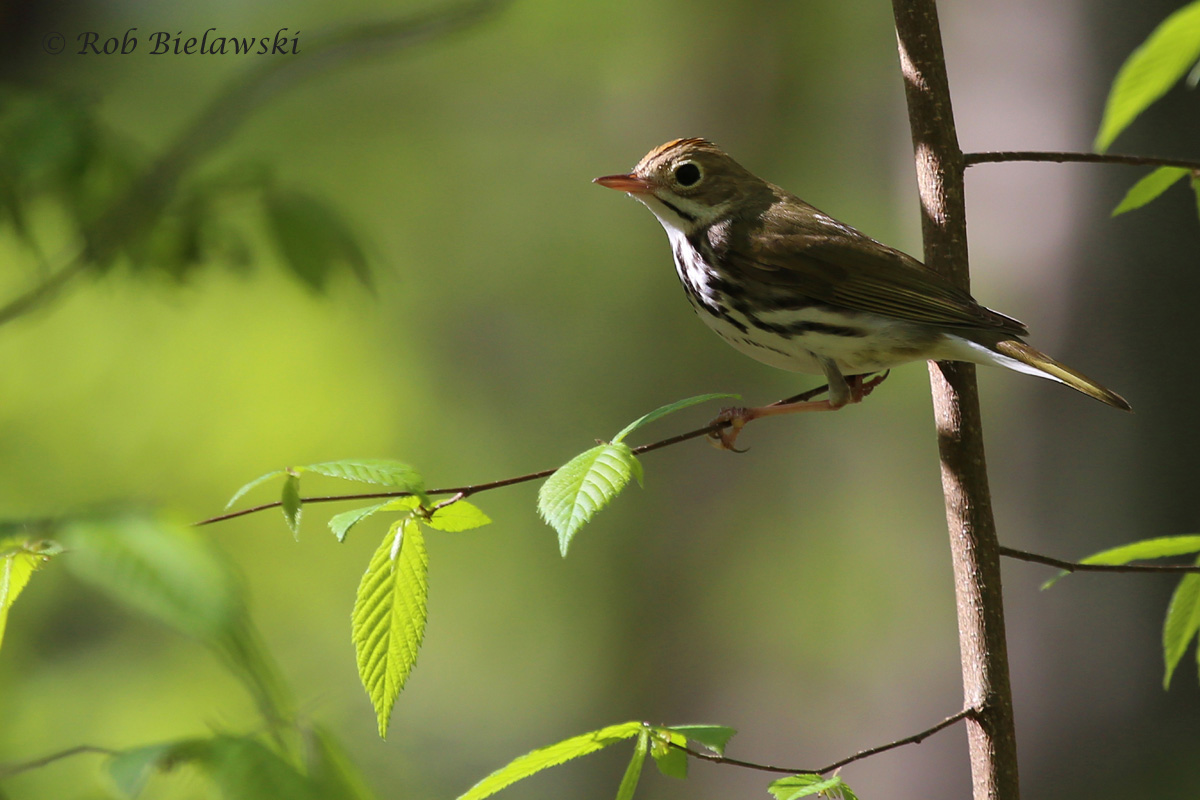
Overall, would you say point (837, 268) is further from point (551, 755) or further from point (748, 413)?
point (551, 755)

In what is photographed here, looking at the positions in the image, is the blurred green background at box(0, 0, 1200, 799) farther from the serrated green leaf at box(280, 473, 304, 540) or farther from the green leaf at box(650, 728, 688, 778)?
the serrated green leaf at box(280, 473, 304, 540)

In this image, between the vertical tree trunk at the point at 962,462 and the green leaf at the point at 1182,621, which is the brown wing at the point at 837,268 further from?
the green leaf at the point at 1182,621

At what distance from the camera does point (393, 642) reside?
1.09 meters

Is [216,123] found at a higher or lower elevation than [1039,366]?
higher

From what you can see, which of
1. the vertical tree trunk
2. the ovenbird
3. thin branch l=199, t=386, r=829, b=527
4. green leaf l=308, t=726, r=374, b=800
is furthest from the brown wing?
green leaf l=308, t=726, r=374, b=800

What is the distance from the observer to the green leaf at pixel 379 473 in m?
1.01

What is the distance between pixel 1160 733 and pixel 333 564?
6.35 meters

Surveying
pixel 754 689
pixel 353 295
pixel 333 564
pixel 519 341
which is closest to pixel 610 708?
pixel 754 689

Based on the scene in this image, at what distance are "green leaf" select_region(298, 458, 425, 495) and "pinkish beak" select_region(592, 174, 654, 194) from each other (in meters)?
1.06

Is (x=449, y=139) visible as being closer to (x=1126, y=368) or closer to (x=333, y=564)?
(x=333, y=564)

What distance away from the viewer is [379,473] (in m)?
1.02

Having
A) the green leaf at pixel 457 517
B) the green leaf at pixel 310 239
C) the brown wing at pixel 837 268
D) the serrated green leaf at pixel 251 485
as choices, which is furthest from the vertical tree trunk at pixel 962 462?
the green leaf at pixel 310 239

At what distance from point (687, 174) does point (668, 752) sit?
4.30 feet

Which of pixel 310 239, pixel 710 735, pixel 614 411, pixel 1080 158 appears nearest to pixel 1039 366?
pixel 1080 158
